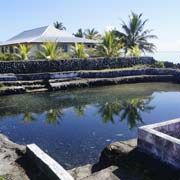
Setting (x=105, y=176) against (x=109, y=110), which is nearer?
(x=105, y=176)

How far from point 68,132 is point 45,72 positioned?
35.4ft

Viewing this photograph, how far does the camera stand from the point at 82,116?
35.9 ft

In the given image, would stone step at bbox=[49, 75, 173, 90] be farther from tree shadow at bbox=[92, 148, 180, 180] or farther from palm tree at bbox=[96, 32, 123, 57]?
tree shadow at bbox=[92, 148, 180, 180]

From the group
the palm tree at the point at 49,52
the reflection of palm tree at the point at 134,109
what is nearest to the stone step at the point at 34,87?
the palm tree at the point at 49,52

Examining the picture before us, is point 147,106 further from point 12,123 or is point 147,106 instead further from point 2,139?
point 2,139

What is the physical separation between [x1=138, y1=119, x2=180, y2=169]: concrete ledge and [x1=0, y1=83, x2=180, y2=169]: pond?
6.18 ft

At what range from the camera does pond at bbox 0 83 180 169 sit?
25.4 feet

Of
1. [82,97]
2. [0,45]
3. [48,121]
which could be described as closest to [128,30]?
[0,45]

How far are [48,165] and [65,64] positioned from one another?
50.3ft

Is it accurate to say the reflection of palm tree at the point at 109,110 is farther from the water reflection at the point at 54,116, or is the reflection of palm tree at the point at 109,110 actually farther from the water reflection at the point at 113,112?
the water reflection at the point at 54,116

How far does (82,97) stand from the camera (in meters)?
14.6

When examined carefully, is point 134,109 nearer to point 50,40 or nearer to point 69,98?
point 69,98

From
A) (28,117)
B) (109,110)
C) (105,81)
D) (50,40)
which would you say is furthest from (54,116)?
(50,40)

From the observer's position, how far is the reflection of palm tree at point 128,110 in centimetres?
1034
